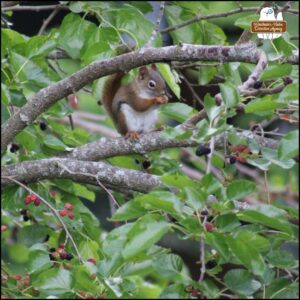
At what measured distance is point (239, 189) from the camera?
7.46 ft

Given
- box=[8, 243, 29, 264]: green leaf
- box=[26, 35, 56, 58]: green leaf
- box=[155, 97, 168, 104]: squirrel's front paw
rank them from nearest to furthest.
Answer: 1. box=[26, 35, 56, 58]: green leaf
2. box=[155, 97, 168, 104]: squirrel's front paw
3. box=[8, 243, 29, 264]: green leaf

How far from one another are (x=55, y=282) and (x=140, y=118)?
1.97 meters

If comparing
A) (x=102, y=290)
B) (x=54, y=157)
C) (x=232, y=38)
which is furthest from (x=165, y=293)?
(x=232, y=38)

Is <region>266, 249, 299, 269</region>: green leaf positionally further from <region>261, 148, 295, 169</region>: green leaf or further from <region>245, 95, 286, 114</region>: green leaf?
<region>245, 95, 286, 114</region>: green leaf

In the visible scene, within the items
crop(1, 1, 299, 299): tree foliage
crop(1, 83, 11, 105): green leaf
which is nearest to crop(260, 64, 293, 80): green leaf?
crop(1, 1, 299, 299): tree foliage

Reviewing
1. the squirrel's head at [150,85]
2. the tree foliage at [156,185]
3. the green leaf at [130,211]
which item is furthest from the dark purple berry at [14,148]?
the green leaf at [130,211]

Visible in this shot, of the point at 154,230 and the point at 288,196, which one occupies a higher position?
the point at 154,230

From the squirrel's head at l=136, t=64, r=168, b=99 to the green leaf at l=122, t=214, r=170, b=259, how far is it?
7.70ft

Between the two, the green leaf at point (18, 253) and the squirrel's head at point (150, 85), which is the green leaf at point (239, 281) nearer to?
the squirrel's head at point (150, 85)

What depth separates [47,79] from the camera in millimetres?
3518

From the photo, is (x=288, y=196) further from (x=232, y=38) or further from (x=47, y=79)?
(x=47, y=79)

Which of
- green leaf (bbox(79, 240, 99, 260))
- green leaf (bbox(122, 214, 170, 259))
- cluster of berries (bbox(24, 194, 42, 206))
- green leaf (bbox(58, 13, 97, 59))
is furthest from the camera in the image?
green leaf (bbox(58, 13, 97, 59))

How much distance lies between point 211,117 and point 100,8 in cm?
162

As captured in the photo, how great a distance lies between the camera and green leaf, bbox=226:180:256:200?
227 centimetres
